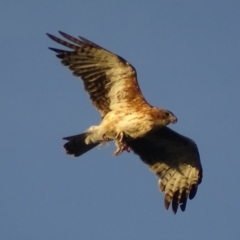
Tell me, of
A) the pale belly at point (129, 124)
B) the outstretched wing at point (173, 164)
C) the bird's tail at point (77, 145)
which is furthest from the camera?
the outstretched wing at point (173, 164)

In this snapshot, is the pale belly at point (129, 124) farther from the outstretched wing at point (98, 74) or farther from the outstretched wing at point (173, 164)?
the outstretched wing at point (173, 164)

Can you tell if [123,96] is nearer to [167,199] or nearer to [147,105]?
[147,105]

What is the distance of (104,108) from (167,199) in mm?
2290

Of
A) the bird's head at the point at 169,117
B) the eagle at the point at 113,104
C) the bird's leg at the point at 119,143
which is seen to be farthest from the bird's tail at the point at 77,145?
the bird's head at the point at 169,117

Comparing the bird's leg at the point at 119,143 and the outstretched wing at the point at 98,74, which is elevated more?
the outstretched wing at the point at 98,74

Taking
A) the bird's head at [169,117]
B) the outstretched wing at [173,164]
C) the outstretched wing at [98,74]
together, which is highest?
the outstretched wing at [98,74]

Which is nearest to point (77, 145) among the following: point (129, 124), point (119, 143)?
point (119, 143)

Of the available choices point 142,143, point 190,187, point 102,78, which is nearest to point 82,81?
point 102,78

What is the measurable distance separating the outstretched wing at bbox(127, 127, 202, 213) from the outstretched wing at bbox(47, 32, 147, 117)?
1.09 metres

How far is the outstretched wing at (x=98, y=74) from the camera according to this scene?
58.7 feet

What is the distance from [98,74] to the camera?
18.0 m

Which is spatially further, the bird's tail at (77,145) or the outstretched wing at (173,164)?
the outstretched wing at (173,164)

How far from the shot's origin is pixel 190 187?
19.1m

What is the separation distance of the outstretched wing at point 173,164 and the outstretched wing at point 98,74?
42.9 inches
